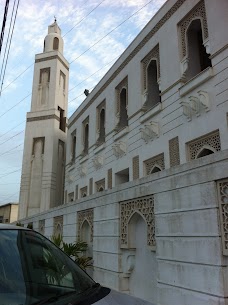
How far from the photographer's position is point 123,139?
46.4 feet

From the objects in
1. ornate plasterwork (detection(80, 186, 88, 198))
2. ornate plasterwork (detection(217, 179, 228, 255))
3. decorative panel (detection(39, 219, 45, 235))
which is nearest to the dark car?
ornate plasterwork (detection(217, 179, 228, 255))

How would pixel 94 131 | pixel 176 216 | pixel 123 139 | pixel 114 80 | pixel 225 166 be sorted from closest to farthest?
pixel 225 166, pixel 176 216, pixel 123 139, pixel 114 80, pixel 94 131

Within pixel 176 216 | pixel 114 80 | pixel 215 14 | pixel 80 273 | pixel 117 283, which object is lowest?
pixel 117 283

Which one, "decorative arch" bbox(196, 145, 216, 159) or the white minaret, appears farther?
the white minaret

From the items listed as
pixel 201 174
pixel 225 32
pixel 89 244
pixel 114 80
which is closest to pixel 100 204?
pixel 89 244

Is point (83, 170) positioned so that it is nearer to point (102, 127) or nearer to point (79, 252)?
point (102, 127)

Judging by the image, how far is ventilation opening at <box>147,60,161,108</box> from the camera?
12.8m

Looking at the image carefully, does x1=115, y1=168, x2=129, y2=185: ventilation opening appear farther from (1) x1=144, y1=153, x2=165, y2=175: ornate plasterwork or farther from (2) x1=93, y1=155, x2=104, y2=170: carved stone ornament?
(1) x1=144, y1=153, x2=165, y2=175: ornate plasterwork

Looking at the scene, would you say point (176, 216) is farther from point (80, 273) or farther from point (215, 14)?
point (215, 14)

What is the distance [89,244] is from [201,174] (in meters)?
4.57

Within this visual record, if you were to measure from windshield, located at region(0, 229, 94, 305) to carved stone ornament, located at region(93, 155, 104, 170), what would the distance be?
1351cm

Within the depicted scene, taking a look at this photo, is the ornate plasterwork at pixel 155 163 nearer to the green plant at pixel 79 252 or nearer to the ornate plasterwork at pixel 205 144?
the ornate plasterwork at pixel 205 144

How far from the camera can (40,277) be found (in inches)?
83.4

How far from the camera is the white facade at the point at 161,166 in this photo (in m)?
4.43
